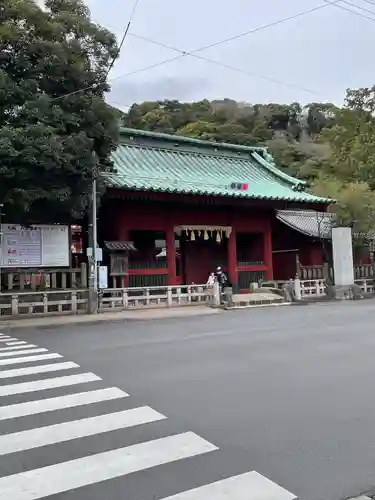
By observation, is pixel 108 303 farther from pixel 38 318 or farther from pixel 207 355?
pixel 207 355

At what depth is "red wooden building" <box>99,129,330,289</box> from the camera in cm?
2272

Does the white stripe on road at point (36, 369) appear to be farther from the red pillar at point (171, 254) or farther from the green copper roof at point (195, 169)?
the red pillar at point (171, 254)

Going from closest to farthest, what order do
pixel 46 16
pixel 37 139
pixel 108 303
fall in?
pixel 37 139 → pixel 46 16 → pixel 108 303

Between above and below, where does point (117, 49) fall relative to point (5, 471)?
above

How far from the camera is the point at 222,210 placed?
84.4 feet

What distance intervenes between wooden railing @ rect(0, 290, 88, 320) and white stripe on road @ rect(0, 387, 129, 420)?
11593 millimetres

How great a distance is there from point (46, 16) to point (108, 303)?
10.2 metres

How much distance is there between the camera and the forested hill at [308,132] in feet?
102

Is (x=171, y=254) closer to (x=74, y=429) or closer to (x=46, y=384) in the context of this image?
(x=46, y=384)

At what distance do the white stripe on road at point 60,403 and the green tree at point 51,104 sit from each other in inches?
396

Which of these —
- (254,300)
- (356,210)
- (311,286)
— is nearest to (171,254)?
(254,300)

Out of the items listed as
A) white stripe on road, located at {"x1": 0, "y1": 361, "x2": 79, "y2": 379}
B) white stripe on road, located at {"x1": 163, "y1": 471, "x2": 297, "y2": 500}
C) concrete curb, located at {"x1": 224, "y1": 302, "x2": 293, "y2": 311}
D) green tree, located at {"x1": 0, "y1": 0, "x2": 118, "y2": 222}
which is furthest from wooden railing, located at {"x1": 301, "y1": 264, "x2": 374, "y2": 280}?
white stripe on road, located at {"x1": 163, "y1": 471, "x2": 297, "y2": 500}

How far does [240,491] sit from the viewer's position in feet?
12.8

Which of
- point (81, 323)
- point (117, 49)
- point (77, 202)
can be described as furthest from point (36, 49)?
point (81, 323)
